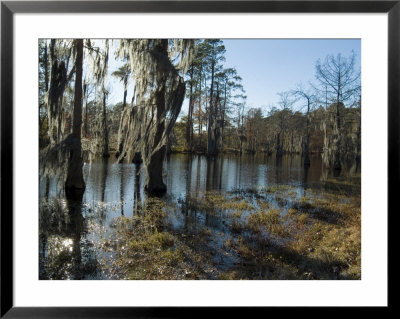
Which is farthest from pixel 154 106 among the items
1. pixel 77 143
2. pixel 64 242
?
pixel 64 242

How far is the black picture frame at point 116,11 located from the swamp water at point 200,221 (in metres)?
0.40

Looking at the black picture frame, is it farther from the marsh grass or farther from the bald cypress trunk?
the bald cypress trunk

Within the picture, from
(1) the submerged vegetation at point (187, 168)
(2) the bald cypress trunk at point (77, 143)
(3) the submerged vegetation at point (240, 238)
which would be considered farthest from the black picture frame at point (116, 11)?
(2) the bald cypress trunk at point (77, 143)

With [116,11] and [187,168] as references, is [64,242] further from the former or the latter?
[116,11]

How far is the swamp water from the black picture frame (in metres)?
0.40

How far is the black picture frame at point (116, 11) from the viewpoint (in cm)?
195

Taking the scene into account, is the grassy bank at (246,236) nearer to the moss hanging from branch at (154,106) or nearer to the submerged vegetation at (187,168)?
the submerged vegetation at (187,168)

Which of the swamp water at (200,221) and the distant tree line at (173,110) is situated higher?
the distant tree line at (173,110)

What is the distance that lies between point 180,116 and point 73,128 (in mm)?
1377

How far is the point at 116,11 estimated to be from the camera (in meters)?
1.99

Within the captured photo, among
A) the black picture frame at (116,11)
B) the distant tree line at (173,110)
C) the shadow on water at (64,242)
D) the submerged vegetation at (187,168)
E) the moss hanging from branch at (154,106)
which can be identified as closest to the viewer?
the black picture frame at (116,11)

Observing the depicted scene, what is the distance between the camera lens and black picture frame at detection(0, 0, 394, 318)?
76.6 inches

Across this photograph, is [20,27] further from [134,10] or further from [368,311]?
[368,311]

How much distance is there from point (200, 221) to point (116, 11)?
7.59 ft
